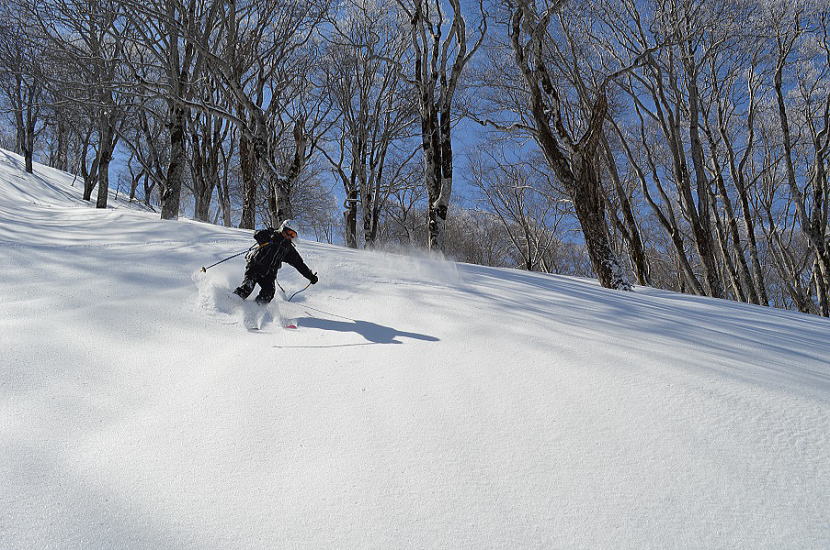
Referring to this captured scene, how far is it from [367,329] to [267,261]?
1.39 meters

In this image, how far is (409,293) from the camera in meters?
4.44

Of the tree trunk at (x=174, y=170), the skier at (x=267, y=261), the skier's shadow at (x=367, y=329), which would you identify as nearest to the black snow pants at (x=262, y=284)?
the skier at (x=267, y=261)

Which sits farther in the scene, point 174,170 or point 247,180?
point 247,180

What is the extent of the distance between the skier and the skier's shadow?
603 millimetres

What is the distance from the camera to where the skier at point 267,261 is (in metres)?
4.02

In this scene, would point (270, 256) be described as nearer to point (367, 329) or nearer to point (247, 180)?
point (367, 329)

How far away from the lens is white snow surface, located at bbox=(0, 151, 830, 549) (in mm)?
1400

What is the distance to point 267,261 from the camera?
160 inches

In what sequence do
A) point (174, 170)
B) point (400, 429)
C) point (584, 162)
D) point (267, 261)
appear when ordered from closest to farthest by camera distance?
point (400, 429), point (267, 261), point (584, 162), point (174, 170)

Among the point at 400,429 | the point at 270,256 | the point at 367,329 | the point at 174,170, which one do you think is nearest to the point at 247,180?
the point at 174,170

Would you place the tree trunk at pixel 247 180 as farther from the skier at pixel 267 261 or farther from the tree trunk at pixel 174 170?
the skier at pixel 267 261

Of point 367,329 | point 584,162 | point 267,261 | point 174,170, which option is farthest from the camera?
point 174,170

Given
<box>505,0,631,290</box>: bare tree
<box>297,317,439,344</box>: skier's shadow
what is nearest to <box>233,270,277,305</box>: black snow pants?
<box>297,317,439,344</box>: skier's shadow

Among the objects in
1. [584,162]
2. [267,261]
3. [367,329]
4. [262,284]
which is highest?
[584,162]
